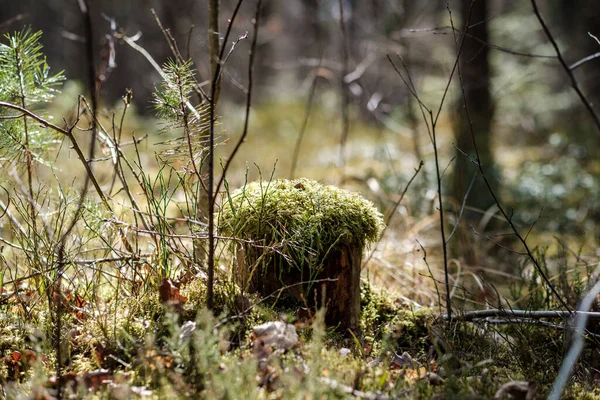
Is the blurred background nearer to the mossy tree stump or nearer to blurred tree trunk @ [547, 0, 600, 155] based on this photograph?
blurred tree trunk @ [547, 0, 600, 155]

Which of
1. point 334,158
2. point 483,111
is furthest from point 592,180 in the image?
point 334,158

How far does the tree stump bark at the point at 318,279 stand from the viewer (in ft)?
7.71

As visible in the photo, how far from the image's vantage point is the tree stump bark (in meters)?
2.35

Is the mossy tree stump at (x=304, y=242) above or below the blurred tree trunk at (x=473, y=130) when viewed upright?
below

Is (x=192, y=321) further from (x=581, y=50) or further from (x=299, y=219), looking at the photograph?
(x=581, y=50)

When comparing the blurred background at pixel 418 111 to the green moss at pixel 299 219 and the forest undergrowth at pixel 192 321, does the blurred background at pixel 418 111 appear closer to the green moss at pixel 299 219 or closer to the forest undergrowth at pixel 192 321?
the green moss at pixel 299 219

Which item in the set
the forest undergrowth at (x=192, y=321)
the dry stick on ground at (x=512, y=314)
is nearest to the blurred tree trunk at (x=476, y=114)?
the forest undergrowth at (x=192, y=321)

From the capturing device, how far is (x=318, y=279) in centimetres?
232

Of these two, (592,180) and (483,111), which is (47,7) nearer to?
(483,111)

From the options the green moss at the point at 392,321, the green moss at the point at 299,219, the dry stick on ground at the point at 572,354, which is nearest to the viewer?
the dry stick on ground at the point at 572,354

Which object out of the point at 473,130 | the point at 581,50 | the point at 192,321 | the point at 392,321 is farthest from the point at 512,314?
the point at 581,50

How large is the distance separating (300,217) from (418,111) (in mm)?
9433

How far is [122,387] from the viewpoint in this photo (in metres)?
1.70

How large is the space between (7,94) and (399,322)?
226 cm
